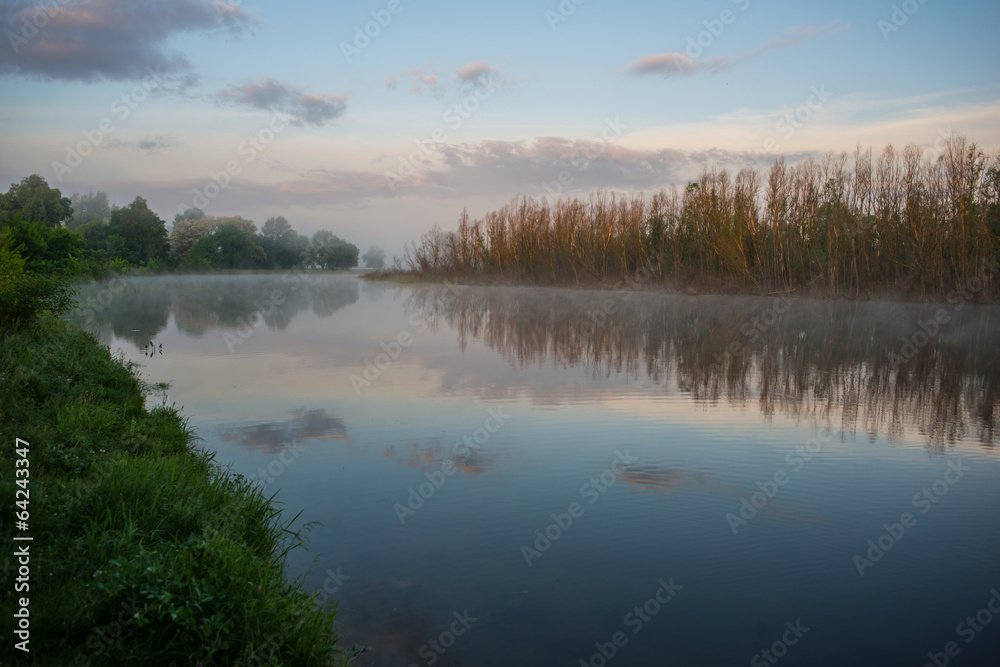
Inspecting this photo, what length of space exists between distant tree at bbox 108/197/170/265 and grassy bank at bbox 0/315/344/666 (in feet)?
175

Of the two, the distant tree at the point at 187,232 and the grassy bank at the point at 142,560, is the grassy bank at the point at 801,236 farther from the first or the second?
the distant tree at the point at 187,232

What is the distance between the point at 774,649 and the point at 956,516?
2.20 m

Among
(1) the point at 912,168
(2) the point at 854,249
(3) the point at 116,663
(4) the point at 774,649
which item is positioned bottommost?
(4) the point at 774,649

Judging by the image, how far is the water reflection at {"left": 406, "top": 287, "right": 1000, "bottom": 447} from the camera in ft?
22.2

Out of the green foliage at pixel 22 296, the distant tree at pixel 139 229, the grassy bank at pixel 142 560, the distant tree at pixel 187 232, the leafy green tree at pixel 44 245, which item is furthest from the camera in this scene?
the distant tree at pixel 187 232

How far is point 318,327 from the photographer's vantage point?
14500 millimetres

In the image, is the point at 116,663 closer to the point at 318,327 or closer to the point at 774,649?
the point at 774,649

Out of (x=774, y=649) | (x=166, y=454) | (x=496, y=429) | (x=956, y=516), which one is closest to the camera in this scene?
(x=774, y=649)

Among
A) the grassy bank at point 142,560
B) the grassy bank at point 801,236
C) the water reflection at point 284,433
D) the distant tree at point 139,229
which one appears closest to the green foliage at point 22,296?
the grassy bank at point 142,560

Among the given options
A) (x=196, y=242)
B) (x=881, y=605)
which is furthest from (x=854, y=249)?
(x=196, y=242)

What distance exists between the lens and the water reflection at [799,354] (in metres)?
6.77

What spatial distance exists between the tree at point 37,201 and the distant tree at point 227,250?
2021cm

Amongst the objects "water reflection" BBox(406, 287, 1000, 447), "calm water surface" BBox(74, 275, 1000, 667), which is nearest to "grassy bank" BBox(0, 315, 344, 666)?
"calm water surface" BBox(74, 275, 1000, 667)

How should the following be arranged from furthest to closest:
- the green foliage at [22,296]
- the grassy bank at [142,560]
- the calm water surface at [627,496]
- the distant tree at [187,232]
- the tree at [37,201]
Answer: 1. the distant tree at [187,232]
2. the tree at [37,201]
3. the green foliage at [22,296]
4. the calm water surface at [627,496]
5. the grassy bank at [142,560]
